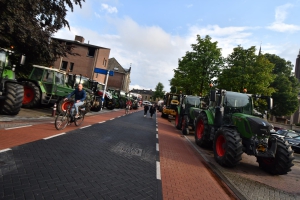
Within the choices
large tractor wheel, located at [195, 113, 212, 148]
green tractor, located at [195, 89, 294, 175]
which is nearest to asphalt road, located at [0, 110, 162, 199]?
green tractor, located at [195, 89, 294, 175]

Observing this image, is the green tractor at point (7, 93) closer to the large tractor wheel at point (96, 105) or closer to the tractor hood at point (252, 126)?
the tractor hood at point (252, 126)

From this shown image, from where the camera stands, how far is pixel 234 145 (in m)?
7.12

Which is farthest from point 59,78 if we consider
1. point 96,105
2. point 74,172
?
point 74,172

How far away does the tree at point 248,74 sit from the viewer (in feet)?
78.0

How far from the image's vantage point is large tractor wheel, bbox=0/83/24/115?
937 centimetres

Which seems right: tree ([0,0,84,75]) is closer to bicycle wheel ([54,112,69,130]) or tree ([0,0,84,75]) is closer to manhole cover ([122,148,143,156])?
bicycle wheel ([54,112,69,130])

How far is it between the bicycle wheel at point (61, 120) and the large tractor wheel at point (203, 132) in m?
5.92

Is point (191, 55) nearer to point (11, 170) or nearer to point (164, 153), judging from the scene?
point (164, 153)

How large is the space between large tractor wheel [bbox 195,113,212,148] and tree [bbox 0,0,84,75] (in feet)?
32.0

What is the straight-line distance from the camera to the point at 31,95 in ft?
43.8

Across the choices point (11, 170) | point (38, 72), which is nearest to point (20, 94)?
point (38, 72)

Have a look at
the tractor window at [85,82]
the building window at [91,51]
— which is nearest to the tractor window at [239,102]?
the tractor window at [85,82]

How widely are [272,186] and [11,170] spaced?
6.42 metres

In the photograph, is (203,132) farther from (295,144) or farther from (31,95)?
(31,95)
